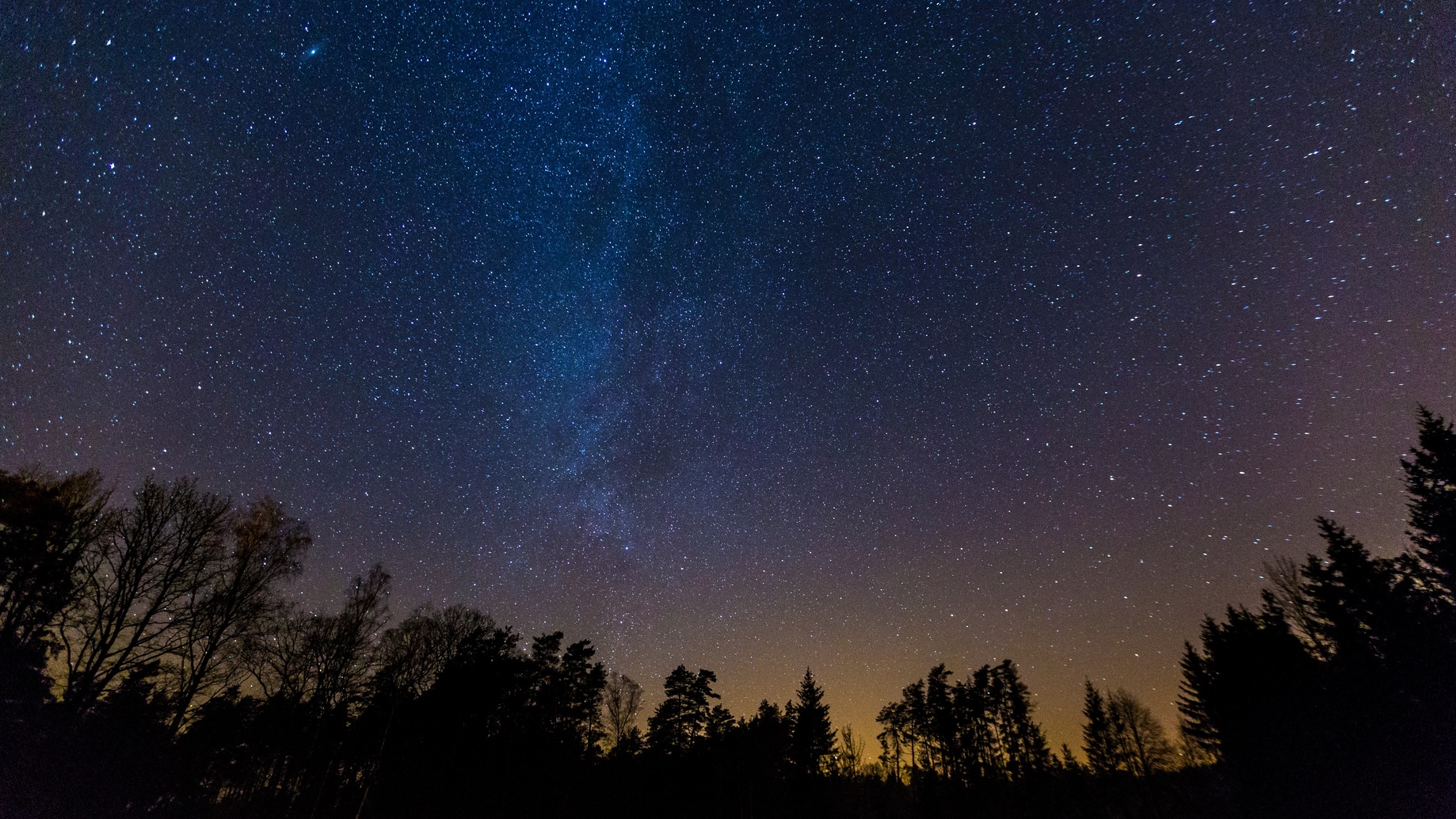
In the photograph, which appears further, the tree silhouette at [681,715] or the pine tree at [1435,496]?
the tree silhouette at [681,715]

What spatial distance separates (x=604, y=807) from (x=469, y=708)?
11.0 meters

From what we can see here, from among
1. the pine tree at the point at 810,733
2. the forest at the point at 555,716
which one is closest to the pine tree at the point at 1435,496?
the forest at the point at 555,716

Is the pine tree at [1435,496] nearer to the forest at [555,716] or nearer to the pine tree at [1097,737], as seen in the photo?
the forest at [555,716]

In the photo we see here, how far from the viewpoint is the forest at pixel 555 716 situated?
720 inches

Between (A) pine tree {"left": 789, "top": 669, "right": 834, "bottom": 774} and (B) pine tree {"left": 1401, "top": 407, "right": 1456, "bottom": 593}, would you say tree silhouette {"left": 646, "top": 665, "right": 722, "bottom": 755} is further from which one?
(B) pine tree {"left": 1401, "top": 407, "right": 1456, "bottom": 593}

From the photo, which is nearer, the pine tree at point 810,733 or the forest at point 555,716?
the forest at point 555,716

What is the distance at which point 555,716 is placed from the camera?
3903cm

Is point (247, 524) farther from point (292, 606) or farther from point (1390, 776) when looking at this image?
point (1390, 776)

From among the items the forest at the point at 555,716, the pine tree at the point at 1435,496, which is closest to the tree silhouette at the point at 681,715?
the forest at the point at 555,716

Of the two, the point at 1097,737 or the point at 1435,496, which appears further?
the point at 1097,737

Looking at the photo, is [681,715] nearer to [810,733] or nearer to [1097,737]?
[810,733]

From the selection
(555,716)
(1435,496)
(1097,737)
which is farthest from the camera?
(1097,737)

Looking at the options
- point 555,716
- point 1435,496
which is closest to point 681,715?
point 555,716

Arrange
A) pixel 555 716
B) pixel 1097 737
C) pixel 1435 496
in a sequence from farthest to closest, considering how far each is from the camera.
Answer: pixel 1097 737, pixel 555 716, pixel 1435 496
